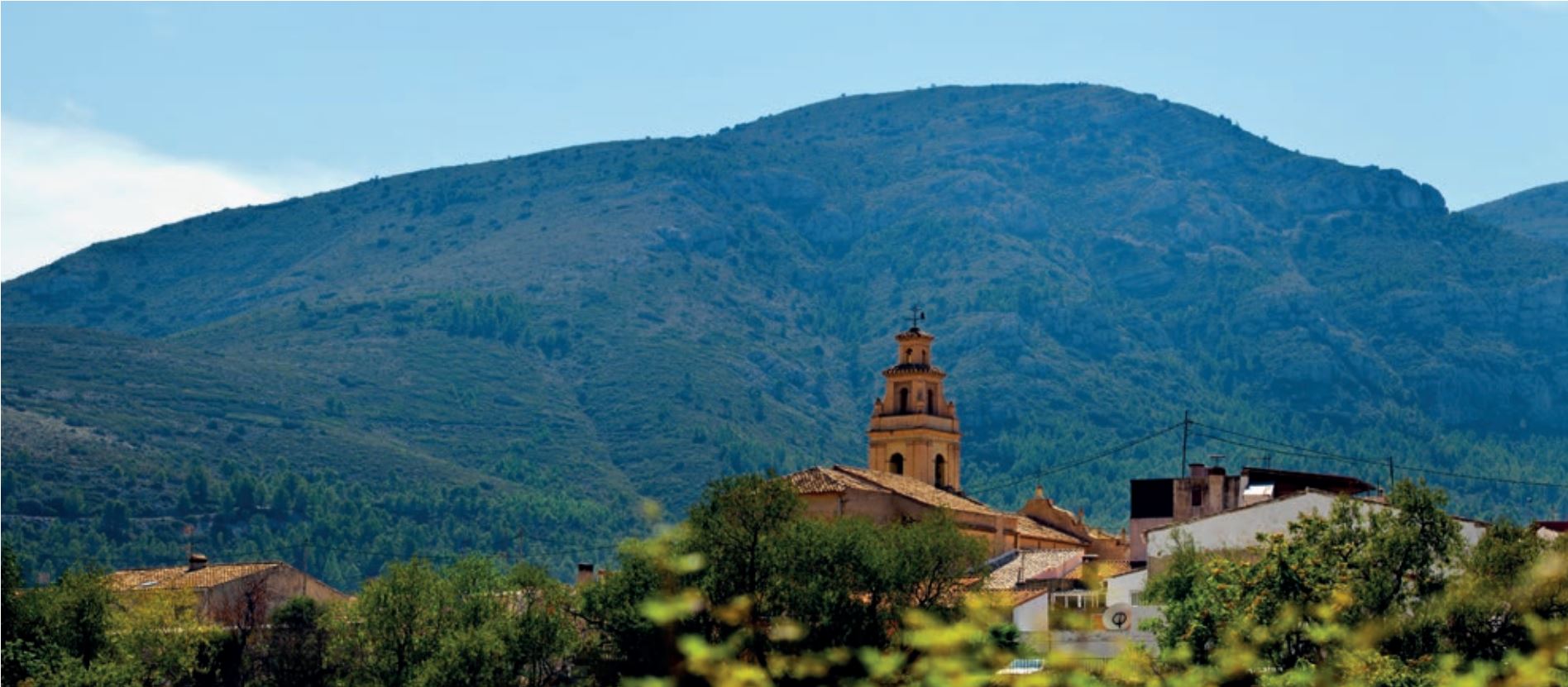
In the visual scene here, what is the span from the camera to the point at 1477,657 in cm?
4781

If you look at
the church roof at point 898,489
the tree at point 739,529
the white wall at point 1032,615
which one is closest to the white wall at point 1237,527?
the white wall at point 1032,615

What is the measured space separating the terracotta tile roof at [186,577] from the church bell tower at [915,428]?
2464 centimetres

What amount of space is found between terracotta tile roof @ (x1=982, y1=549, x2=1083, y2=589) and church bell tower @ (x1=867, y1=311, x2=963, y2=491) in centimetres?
2091

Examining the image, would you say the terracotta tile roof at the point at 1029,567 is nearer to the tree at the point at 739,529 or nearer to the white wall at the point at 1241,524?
the tree at the point at 739,529

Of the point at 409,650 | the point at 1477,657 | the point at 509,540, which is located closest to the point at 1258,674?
the point at 1477,657

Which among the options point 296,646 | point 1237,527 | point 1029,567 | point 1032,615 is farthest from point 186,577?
point 1237,527

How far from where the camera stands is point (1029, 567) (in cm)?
7738

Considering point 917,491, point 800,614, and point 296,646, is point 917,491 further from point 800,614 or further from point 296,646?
point 800,614

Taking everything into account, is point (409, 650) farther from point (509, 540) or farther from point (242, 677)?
point (509, 540)

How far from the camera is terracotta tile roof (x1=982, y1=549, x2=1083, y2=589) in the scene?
72688 mm

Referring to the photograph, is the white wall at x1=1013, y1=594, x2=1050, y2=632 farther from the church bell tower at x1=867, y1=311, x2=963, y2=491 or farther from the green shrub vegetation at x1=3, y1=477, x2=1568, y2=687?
the church bell tower at x1=867, y1=311, x2=963, y2=491

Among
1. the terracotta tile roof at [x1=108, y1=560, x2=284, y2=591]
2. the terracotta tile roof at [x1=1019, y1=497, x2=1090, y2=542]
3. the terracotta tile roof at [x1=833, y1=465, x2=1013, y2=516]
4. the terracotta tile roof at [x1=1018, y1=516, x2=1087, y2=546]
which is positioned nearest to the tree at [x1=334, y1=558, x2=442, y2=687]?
the terracotta tile roof at [x1=108, y1=560, x2=284, y2=591]

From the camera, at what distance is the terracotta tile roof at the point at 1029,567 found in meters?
72.7

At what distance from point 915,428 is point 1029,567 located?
26690 mm
